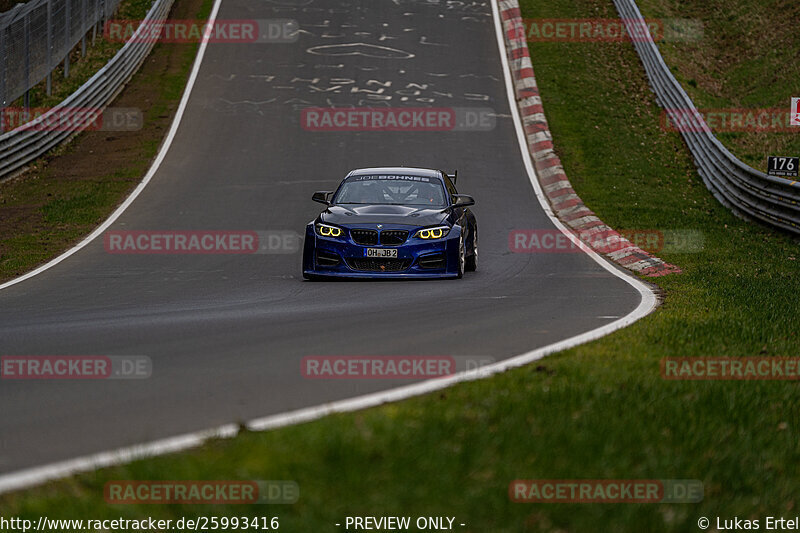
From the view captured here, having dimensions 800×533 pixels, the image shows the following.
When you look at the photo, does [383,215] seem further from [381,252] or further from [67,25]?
[67,25]

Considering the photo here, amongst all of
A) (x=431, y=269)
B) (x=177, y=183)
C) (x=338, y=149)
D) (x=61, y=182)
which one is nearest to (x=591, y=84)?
(x=338, y=149)

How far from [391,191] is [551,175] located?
9920 mm

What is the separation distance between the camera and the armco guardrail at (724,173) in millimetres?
19219

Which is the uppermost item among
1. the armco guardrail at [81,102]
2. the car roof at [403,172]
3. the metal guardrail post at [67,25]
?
the metal guardrail post at [67,25]

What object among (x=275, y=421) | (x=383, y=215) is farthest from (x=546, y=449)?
(x=383, y=215)

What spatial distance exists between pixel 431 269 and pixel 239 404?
753 centimetres

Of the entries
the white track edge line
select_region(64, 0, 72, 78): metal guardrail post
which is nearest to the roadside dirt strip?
the white track edge line

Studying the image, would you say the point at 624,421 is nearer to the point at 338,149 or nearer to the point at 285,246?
the point at 285,246

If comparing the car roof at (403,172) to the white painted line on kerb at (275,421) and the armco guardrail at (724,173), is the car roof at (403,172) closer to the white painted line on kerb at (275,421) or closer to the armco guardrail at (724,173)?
the white painted line on kerb at (275,421)

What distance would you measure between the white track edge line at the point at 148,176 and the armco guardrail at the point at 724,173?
1261 centimetres

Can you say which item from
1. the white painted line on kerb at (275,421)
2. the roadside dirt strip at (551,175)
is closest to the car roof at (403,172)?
the roadside dirt strip at (551,175)

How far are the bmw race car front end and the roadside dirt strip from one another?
10.6 feet

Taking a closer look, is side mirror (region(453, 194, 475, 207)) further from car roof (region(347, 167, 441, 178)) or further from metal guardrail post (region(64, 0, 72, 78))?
metal guardrail post (region(64, 0, 72, 78))

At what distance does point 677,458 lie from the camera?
16.5 feet
